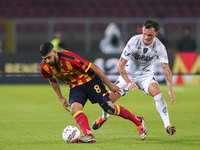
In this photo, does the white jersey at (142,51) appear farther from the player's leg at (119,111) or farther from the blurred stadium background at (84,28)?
the blurred stadium background at (84,28)

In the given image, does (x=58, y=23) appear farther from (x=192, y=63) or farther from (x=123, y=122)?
(x=123, y=122)

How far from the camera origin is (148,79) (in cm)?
634

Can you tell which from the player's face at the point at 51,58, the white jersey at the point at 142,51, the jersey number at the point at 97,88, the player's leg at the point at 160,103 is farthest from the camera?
the white jersey at the point at 142,51

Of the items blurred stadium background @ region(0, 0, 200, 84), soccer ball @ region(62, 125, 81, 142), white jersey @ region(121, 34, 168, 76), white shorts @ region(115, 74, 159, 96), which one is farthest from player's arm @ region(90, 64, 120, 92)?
blurred stadium background @ region(0, 0, 200, 84)

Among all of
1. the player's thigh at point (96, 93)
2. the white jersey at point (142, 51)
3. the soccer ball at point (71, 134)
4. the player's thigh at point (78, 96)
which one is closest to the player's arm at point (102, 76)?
the player's thigh at point (96, 93)

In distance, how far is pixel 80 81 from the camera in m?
5.68

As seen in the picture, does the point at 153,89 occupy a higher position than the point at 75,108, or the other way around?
the point at 153,89

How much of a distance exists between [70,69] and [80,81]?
29cm

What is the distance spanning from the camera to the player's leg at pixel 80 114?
5230mm

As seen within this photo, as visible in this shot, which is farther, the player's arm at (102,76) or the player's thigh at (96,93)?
the player's thigh at (96,93)

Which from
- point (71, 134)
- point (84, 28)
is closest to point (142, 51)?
point (71, 134)

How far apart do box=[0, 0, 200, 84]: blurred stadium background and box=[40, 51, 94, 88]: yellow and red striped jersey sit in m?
5.81

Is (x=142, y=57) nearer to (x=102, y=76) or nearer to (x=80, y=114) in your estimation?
(x=102, y=76)

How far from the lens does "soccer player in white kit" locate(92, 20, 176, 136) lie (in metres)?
5.86
